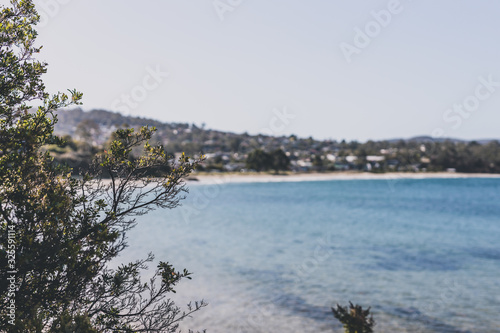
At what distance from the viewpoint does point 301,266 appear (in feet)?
84.9

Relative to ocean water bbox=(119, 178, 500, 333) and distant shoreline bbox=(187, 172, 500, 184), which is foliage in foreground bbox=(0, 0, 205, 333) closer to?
ocean water bbox=(119, 178, 500, 333)

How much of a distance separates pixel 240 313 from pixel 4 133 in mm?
13826

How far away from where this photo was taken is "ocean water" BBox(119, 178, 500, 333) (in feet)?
54.5

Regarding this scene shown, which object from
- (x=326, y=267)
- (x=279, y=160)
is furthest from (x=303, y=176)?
(x=326, y=267)

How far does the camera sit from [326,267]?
25.9 metres

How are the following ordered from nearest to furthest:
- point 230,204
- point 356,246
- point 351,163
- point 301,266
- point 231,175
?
point 301,266 < point 356,246 < point 230,204 < point 231,175 < point 351,163

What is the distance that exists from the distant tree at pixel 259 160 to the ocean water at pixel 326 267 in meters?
59.3

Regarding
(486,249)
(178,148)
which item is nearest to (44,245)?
(486,249)

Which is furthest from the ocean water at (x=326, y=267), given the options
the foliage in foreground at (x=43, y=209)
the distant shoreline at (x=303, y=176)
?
the distant shoreline at (x=303, y=176)

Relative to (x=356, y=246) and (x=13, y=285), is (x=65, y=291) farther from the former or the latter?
(x=356, y=246)

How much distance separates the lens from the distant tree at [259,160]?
113938 mm

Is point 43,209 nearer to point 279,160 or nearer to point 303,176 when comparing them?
point 279,160

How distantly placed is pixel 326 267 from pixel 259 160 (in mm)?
88814

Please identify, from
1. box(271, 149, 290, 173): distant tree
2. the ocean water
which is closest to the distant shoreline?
box(271, 149, 290, 173): distant tree
